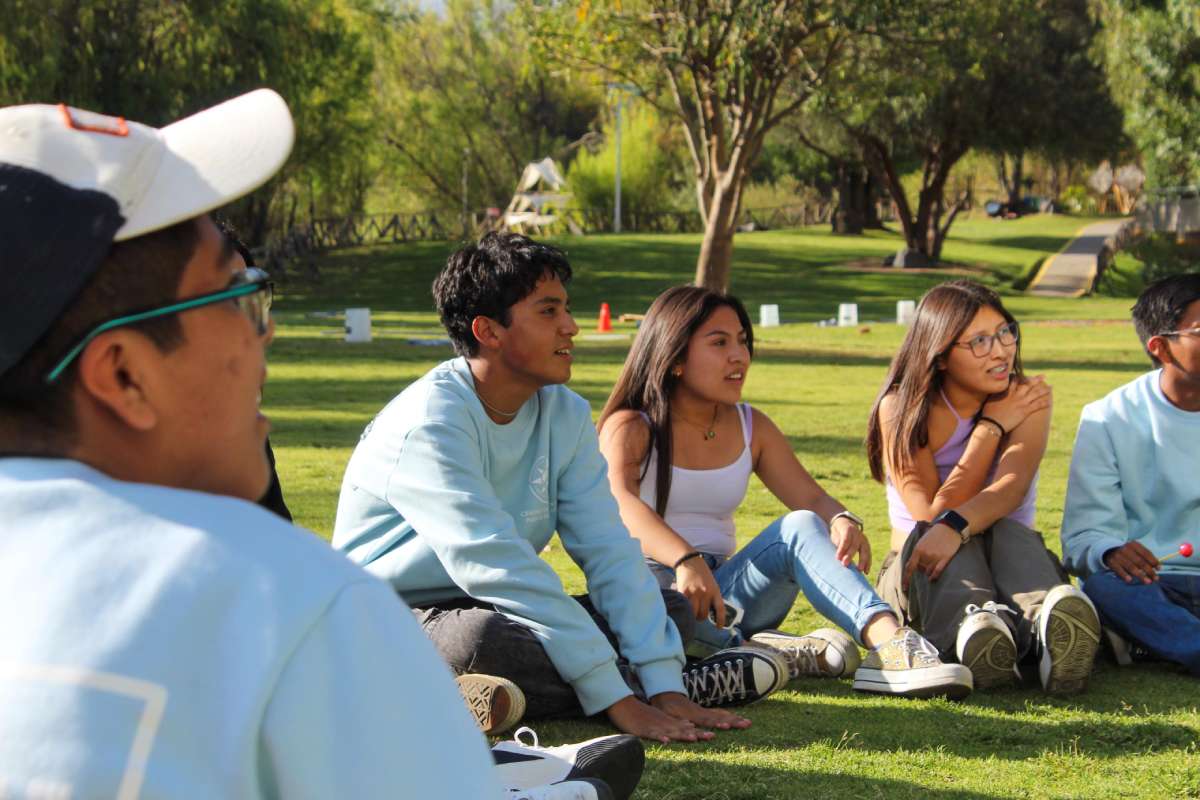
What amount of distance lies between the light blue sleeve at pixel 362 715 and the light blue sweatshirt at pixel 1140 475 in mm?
4415

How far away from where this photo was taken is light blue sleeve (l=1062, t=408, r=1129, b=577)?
5.27 metres

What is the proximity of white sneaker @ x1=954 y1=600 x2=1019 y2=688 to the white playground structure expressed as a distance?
50.6 m

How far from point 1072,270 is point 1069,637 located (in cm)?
4225

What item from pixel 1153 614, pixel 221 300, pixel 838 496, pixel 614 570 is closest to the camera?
pixel 221 300

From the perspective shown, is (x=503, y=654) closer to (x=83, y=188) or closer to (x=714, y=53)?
(x=83, y=188)

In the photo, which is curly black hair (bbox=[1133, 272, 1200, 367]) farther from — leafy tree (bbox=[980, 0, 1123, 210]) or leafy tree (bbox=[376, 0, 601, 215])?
leafy tree (bbox=[376, 0, 601, 215])

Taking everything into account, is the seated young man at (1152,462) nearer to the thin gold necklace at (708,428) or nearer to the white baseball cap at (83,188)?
the thin gold necklace at (708,428)

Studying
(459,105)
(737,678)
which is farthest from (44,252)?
(459,105)

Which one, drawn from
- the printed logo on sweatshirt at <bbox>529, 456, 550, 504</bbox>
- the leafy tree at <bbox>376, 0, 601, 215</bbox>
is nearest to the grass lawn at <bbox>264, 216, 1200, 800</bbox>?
the printed logo on sweatshirt at <bbox>529, 456, 550, 504</bbox>

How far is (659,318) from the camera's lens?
5.52 meters

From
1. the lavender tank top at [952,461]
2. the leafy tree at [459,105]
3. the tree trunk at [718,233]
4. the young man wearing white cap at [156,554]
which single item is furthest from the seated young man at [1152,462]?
the leafy tree at [459,105]

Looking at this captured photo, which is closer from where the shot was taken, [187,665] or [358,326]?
[187,665]

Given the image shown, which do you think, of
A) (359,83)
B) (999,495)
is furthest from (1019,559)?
(359,83)

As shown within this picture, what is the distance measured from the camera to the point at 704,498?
5.48 metres
